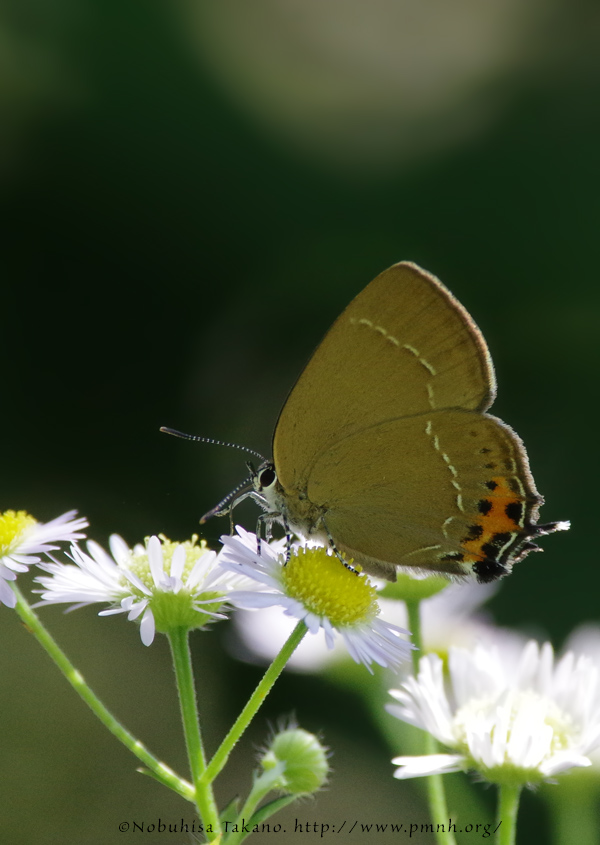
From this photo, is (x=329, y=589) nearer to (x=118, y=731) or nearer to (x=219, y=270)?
(x=118, y=731)

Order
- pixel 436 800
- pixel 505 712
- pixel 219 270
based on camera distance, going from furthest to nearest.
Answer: pixel 219 270
pixel 505 712
pixel 436 800

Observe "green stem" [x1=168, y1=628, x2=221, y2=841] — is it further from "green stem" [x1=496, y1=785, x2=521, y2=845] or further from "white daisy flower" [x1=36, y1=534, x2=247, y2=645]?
"green stem" [x1=496, y1=785, x2=521, y2=845]

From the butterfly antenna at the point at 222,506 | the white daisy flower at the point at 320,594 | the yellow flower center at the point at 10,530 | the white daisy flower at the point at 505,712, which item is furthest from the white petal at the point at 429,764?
the yellow flower center at the point at 10,530

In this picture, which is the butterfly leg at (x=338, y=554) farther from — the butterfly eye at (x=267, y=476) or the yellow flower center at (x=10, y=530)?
the yellow flower center at (x=10, y=530)

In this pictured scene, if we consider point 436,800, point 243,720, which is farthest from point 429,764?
point 243,720

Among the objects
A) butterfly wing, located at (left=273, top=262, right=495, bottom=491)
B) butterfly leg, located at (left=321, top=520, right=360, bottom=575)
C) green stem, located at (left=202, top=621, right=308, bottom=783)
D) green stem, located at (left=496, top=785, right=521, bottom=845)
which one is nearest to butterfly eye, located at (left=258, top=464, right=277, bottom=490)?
butterfly wing, located at (left=273, top=262, right=495, bottom=491)

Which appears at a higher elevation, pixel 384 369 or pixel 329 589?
pixel 384 369

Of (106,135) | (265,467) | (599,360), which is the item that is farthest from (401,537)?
(106,135)
